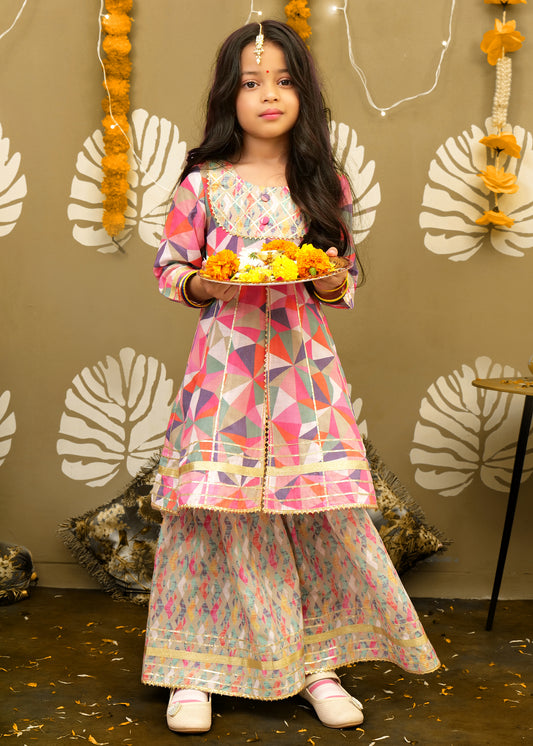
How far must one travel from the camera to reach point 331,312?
8.79 feet

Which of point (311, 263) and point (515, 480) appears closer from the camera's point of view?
point (311, 263)

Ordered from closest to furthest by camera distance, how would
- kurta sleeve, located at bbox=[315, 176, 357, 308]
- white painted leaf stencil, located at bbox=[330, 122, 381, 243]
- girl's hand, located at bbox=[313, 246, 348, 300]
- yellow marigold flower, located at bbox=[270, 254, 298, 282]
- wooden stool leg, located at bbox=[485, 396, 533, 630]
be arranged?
yellow marigold flower, located at bbox=[270, 254, 298, 282], girl's hand, located at bbox=[313, 246, 348, 300], kurta sleeve, located at bbox=[315, 176, 357, 308], wooden stool leg, located at bbox=[485, 396, 533, 630], white painted leaf stencil, located at bbox=[330, 122, 381, 243]

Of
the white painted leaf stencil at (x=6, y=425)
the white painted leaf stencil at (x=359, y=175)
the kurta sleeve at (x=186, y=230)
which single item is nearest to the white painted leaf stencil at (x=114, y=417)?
the white painted leaf stencil at (x=6, y=425)

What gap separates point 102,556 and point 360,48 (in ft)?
5.92

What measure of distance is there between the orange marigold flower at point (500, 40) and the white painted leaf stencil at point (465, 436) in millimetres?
977

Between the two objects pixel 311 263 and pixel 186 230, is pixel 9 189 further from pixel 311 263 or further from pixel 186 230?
pixel 311 263

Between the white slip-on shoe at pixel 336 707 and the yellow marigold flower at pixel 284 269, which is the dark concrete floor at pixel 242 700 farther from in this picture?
the yellow marigold flower at pixel 284 269

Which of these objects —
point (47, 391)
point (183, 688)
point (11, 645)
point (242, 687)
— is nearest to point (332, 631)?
point (242, 687)

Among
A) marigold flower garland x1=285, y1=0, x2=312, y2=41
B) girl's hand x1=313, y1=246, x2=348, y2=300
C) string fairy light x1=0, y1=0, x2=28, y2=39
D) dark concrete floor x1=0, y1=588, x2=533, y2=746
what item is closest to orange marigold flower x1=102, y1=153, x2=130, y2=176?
string fairy light x1=0, y1=0, x2=28, y2=39

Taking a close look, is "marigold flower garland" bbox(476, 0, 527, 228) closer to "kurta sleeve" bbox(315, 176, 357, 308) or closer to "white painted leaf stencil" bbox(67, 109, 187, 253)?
"kurta sleeve" bbox(315, 176, 357, 308)

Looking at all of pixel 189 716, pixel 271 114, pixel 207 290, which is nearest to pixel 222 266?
pixel 207 290

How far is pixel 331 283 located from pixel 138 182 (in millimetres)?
1120

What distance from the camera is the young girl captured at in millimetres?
1763

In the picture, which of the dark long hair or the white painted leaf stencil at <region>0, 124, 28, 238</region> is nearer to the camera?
the dark long hair
